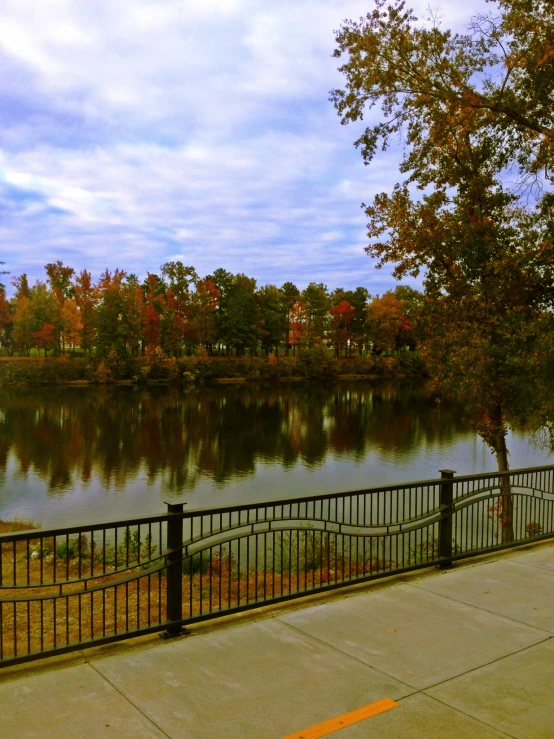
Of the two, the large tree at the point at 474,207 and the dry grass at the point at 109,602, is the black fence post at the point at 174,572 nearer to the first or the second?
the dry grass at the point at 109,602

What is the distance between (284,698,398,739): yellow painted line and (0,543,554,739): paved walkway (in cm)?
5

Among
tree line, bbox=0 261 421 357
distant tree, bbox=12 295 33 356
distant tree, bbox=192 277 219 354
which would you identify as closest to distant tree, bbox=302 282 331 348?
tree line, bbox=0 261 421 357

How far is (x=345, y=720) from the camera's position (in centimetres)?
395

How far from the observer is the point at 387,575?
6.92 meters

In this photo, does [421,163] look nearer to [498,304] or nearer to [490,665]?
[498,304]

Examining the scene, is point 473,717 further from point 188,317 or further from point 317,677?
point 188,317

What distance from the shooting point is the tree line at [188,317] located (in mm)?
76000

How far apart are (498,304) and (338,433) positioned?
25533 millimetres

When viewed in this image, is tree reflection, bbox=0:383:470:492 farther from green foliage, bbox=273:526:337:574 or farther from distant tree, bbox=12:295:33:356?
distant tree, bbox=12:295:33:356

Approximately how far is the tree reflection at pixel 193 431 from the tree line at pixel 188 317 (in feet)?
45.9

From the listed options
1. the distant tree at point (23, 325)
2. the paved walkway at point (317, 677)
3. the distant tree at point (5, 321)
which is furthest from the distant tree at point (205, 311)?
the paved walkway at point (317, 677)

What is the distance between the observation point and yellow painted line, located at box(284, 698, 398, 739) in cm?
378

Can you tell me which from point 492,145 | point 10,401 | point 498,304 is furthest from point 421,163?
point 10,401

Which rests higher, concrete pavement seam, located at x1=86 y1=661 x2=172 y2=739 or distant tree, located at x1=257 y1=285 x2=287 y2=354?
distant tree, located at x1=257 y1=285 x2=287 y2=354
